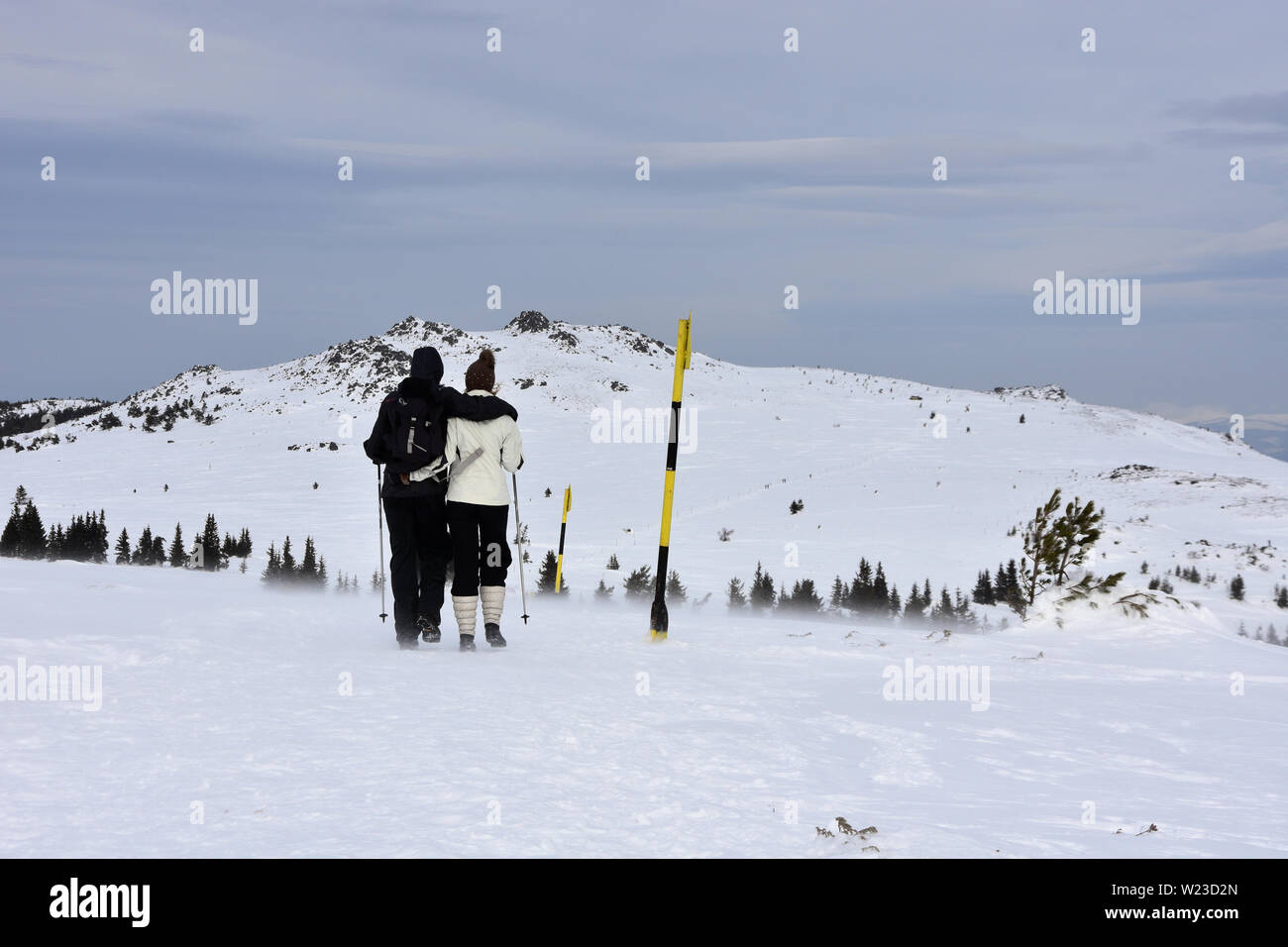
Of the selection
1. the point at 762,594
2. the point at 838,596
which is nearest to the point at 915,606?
the point at 838,596

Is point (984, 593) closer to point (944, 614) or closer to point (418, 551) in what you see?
Answer: point (944, 614)

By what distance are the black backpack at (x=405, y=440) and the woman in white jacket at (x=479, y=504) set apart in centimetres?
16

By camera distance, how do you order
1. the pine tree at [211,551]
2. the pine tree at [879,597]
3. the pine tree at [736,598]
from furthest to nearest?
the pine tree at [211,551]
the pine tree at [879,597]
the pine tree at [736,598]

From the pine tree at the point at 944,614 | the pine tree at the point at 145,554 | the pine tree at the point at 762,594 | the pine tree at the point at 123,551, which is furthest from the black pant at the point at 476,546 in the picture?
the pine tree at the point at 123,551

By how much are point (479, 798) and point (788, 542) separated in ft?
85.5

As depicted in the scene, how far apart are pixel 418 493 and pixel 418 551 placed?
0.56m

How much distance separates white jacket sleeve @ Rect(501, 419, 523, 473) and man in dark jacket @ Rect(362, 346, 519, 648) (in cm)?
18

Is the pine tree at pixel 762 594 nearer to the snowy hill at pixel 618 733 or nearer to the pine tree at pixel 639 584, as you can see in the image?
the snowy hill at pixel 618 733

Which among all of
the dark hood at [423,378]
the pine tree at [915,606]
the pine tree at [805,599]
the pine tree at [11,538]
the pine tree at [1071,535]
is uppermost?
the dark hood at [423,378]

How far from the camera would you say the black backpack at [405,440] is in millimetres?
8219

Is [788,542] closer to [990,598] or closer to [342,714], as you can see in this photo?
[990,598]

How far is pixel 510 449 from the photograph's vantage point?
8625 millimetres

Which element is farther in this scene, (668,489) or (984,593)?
(984,593)
